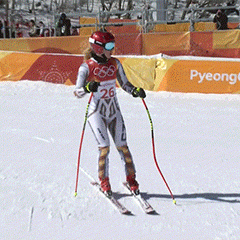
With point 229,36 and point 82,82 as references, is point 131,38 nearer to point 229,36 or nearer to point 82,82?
point 229,36

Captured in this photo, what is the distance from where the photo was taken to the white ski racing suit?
13.5 ft

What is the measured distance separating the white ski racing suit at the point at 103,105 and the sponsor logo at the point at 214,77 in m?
6.52

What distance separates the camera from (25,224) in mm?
3713

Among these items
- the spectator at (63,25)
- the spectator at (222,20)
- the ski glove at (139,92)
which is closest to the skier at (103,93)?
the ski glove at (139,92)

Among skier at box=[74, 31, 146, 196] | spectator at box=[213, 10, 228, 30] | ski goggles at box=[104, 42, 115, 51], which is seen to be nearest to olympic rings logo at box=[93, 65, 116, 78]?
skier at box=[74, 31, 146, 196]

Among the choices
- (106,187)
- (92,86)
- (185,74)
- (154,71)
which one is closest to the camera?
(92,86)

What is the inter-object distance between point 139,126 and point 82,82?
391cm

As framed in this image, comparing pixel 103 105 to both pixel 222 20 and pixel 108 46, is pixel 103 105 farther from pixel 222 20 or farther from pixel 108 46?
pixel 222 20

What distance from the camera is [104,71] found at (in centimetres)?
413

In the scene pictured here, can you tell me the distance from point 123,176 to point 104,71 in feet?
5.31

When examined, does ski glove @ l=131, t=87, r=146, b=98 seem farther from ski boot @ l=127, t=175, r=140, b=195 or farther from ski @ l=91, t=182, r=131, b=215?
ski @ l=91, t=182, r=131, b=215

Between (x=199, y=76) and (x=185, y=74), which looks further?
(x=185, y=74)

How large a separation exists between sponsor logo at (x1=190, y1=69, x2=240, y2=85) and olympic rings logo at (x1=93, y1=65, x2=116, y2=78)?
6682 millimetres

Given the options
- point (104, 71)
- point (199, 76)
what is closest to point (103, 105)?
point (104, 71)
